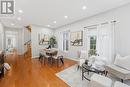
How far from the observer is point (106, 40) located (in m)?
4.34

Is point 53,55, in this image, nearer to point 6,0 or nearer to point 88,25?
point 88,25

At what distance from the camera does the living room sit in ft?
10.2

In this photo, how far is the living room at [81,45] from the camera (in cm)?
310

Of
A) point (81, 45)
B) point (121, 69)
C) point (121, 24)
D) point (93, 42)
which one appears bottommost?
point (121, 69)

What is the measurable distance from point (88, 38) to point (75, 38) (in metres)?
1.10

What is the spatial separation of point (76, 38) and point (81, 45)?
648 mm

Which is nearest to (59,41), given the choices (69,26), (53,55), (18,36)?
(69,26)

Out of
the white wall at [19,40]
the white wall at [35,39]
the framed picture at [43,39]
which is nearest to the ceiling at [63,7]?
the white wall at [35,39]

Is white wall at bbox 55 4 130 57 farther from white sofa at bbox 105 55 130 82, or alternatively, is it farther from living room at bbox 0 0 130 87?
white sofa at bbox 105 55 130 82

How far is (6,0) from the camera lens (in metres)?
3.22

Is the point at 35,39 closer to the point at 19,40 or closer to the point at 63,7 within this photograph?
the point at 19,40

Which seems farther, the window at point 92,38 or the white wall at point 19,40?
the white wall at point 19,40

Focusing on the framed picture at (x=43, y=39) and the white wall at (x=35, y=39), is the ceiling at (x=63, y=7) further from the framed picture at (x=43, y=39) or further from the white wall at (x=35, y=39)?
the framed picture at (x=43, y=39)

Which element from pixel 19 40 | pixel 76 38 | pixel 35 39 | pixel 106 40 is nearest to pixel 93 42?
pixel 106 40
